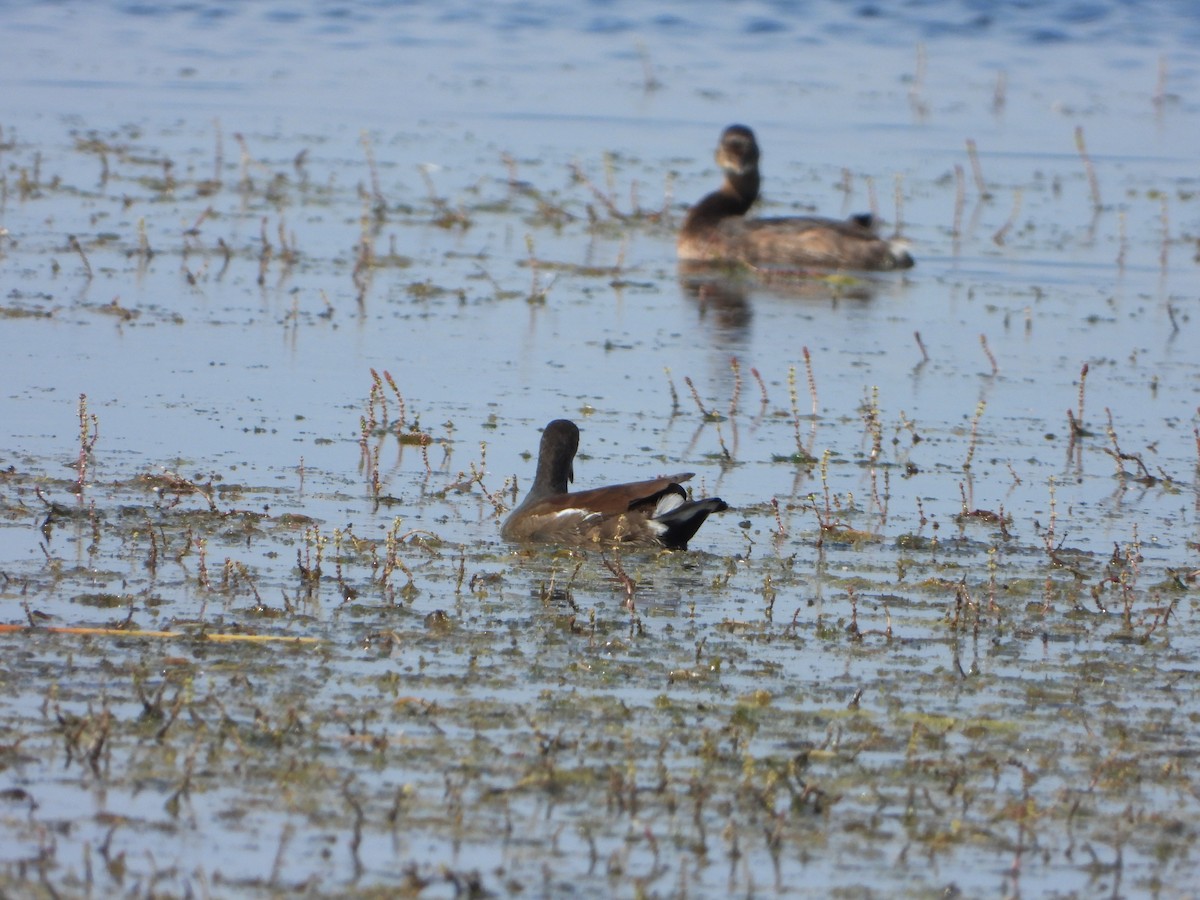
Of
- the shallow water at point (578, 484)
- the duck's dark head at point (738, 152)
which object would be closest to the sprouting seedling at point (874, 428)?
the shallow water at point (578, 484)

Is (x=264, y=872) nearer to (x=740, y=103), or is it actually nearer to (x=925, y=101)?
(x=740, y=103)

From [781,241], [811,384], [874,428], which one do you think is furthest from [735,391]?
[781,241]

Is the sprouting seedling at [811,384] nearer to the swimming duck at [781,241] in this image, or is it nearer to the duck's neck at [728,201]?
the swimming duck at [781,241]

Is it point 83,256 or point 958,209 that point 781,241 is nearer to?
point 958,209

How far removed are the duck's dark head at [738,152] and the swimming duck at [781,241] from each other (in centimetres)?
47

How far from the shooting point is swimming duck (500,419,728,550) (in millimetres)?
8922

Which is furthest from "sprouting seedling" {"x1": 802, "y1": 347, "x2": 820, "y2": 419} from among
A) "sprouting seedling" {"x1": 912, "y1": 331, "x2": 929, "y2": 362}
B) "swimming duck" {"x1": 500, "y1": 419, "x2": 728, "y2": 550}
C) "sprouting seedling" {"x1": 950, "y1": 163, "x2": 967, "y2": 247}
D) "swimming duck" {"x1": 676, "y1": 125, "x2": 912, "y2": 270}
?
"sprouting seedling" {"x1": 950, "y1": 163, "x2": 967, "y2": 247}

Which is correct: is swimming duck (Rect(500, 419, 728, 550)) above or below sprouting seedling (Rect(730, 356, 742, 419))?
below

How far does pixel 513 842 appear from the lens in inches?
212

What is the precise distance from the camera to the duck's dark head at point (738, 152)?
19.3 m

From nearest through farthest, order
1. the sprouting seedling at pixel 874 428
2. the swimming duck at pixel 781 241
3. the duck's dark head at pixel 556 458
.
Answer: the duck's dark head at pixel 556 458 → the sprouting seedling at pixel 874 428 → the swimming duck at pixel 781 241

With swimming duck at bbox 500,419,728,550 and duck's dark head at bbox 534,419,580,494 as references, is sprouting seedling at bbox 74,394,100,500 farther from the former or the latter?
duck's dark head at bbox 534,419,580,494

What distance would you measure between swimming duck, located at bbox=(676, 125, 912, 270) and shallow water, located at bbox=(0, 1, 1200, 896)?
1.27 ft

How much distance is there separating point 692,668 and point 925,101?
23.3 m
